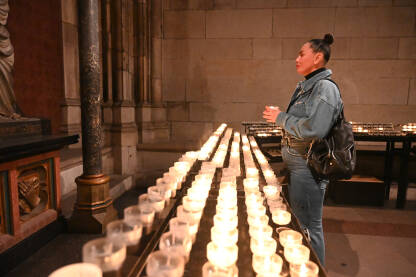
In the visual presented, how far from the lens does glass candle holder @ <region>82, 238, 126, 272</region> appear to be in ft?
2.27

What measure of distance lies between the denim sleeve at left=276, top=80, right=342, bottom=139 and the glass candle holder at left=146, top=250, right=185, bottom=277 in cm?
126

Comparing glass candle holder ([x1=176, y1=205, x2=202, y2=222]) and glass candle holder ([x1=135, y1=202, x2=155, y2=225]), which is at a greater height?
glass candle holder ([x1=135, y1=202, x2=155, y2=225])

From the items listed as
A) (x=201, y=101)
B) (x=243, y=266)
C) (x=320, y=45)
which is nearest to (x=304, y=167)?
(x=320, y=45)

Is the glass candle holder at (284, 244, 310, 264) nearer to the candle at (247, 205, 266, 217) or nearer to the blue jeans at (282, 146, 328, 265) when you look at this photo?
the candle at (247, 205, 266, 217)

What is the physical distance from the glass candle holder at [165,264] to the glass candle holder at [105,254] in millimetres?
80

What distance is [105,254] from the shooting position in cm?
71

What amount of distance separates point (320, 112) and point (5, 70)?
121 inches

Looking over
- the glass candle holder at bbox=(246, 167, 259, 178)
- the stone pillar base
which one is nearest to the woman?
the glass candle holder at bbox=(246, 167, 259, 178)

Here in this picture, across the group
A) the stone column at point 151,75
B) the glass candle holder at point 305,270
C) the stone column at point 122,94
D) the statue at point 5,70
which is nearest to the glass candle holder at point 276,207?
the glass candle holder at point 305,270

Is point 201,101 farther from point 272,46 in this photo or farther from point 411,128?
point 411,128

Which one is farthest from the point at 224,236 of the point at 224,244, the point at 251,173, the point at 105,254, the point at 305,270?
the point at 251,173

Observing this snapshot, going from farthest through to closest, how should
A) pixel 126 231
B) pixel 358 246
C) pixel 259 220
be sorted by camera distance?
pixel 358 246, pixel 259 220, pixel 126 231

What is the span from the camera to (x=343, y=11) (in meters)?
5.38

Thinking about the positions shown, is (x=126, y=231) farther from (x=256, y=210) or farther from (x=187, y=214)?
(x=256, y=210)
